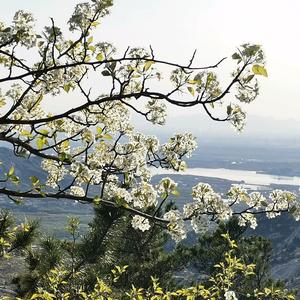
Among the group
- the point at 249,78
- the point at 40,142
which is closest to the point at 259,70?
the point at 249,78

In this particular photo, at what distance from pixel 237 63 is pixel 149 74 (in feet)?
4.20

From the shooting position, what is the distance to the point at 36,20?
5742 mm

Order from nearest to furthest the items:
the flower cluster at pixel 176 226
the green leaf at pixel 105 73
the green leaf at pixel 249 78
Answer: the green leaf at pixel 249 78 → the green leaf at pixel 105 73 → the flower cluster at pixel 176 226

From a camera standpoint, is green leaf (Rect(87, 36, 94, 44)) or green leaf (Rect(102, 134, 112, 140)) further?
green leaf (Rect(102, 134, 112, 140))

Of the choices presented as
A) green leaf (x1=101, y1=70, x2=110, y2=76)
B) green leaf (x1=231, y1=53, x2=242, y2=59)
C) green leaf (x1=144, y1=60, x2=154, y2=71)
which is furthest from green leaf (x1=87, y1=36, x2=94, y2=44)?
green leaf (x1=231, y1=53, x2=242, y2=59)

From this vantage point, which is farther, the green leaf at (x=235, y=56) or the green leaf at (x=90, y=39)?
the green leaf at (x=90, y=39)

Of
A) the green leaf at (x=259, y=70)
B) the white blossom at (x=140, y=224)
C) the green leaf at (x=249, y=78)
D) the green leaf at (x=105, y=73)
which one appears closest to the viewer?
the green leaf at (x=259, y=70)

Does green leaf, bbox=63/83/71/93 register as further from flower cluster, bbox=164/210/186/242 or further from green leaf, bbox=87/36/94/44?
flower cluster, bbox=164/210/186/242

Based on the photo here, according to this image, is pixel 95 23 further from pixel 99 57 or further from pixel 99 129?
pixel 99 129

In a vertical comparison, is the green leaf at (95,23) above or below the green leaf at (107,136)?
above

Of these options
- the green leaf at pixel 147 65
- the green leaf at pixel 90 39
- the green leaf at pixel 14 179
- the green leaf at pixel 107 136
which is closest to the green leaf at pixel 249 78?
the green leaf at pixel 147 65

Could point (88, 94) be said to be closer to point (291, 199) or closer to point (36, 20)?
point (36, 20)

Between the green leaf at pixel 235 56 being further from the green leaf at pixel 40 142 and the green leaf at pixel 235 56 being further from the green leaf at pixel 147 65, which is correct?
the green leaf at pixel 40 142

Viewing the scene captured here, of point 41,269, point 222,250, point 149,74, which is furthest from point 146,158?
point 222,250
